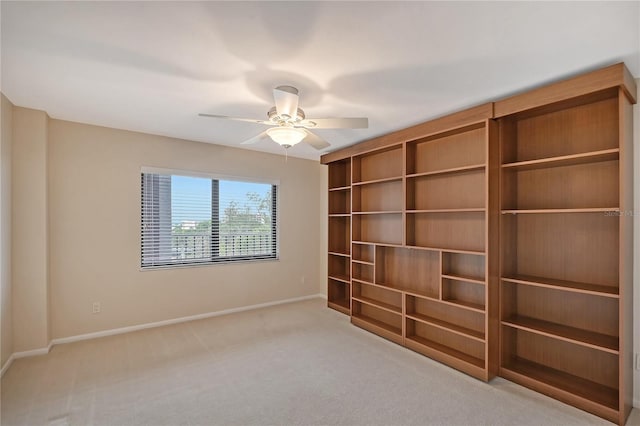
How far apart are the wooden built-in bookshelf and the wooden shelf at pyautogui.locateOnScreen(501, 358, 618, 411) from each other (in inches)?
0.4

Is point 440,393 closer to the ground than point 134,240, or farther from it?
closer to the ground

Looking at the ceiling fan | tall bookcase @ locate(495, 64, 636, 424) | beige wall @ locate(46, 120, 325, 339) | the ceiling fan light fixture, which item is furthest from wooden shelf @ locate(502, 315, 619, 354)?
beige wall @ locate(46, 120, 325, 339)

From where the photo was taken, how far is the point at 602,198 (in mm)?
2383

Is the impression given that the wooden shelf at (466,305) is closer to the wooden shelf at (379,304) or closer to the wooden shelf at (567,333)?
the wooden shelf at (567,333)

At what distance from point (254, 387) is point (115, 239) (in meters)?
2.59

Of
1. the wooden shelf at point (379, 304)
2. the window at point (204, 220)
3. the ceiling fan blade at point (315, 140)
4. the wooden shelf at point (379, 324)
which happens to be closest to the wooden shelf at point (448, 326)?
the wooden shelf at point (379, 304)

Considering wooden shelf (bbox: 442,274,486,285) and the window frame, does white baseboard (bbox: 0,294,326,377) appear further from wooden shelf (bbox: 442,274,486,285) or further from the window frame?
wooden shelf (bbox: 442,274,486,285)

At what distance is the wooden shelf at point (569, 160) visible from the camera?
2.18 metres

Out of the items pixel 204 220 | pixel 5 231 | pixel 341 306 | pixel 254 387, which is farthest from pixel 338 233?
pixel 5 231

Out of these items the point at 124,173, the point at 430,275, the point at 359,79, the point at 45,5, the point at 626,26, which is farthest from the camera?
the point at 124,173

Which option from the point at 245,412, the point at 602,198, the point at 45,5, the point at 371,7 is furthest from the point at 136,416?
the point at 602,198

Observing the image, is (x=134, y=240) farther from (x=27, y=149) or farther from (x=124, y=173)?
(x=27, y=149)

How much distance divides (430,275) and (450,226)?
628 mm

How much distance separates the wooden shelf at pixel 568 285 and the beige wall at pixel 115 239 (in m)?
3.60
